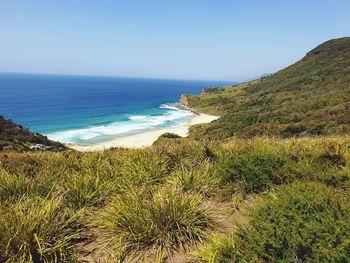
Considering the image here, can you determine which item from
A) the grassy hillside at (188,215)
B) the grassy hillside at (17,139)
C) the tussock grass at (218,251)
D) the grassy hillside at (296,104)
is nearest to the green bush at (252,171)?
the grassy hillside at (188,215)

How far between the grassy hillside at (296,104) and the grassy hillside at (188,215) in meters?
17.9

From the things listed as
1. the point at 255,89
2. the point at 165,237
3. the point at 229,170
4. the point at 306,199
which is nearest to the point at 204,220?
the point at 165,237

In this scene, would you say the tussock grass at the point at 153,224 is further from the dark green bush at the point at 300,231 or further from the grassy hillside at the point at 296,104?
the grassy hillside at the point at 296,104

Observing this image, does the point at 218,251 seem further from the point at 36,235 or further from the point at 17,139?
the point at 17,139

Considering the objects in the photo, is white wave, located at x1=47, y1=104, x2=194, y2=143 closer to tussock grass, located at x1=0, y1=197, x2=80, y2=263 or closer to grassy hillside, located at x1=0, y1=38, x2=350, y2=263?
grassy hillside, located at x1=0, y1=38, x2=350, y2=263

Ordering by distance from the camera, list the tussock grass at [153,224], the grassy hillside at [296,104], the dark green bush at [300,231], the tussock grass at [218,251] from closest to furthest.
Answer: the dark green bush at [300,231] → the tussock grass at [218,251] → the tussock grass at [153,224] → the grassy hillside at [296,104]

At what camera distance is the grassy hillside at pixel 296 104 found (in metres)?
31.1

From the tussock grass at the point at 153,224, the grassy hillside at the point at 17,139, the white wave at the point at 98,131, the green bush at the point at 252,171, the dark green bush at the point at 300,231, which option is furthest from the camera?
the white wave at the point at 98,131

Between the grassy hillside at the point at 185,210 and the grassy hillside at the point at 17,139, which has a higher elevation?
the grassy hillside at the point at 185,210

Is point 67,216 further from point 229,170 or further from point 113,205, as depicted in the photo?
point 229,170

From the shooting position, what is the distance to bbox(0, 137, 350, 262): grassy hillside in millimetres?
3588

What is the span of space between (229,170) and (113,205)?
9.67 feet

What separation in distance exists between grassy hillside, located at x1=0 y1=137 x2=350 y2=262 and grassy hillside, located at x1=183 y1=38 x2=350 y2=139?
17883 mm

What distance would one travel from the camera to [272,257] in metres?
3.43
